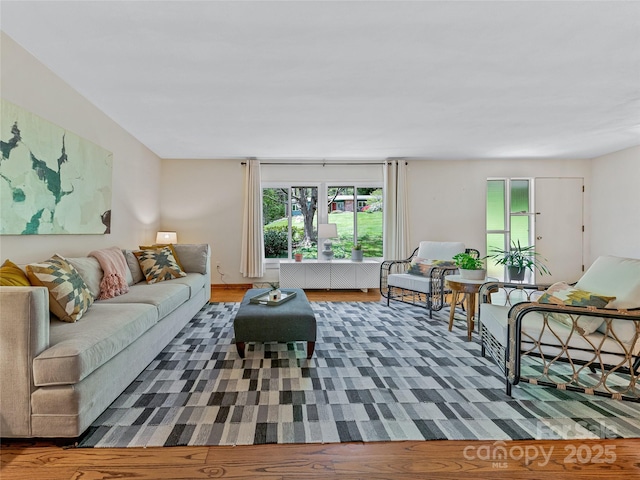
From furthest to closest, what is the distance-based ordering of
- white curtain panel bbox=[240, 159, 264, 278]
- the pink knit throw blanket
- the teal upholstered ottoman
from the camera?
white curtain panel bbox=[240, 159, 264, 278] → the pink knit throw blanket → the teal upholstered ottoman

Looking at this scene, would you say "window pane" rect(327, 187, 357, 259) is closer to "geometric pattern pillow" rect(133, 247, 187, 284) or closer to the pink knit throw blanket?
"geometric pattern pillow" rect(133, 247, 187, 284)

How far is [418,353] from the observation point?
270 cm

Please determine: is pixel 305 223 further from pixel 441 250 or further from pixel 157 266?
pixel 157 266

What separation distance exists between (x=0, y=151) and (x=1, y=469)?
1969mm

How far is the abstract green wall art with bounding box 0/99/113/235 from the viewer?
7.35 feet

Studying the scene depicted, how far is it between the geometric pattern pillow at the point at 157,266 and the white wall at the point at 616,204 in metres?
6.87

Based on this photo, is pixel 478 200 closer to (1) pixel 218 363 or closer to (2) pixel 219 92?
(2) pixel 219 92

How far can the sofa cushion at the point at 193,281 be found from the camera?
345cm

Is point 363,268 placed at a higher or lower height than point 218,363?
higher

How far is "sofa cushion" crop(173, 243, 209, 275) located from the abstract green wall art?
982 millimetres

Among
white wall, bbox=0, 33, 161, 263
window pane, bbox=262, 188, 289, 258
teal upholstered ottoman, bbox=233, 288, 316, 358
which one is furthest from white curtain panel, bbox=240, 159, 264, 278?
teal upholstered ottoman, bbox=233, 288, 316, 358

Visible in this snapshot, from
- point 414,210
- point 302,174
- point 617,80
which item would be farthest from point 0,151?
point 414,210

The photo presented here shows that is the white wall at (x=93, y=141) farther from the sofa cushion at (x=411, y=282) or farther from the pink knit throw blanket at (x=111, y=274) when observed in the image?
the sofa cushion at (x=411, y=282)

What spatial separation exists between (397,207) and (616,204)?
12.0 ft
